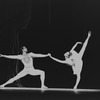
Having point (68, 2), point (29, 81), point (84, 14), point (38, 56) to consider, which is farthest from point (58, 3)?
point (29, 81)

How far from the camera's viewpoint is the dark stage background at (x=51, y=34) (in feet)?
9.20

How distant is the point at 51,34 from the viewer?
9.38 feet

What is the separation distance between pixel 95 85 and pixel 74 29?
708mm

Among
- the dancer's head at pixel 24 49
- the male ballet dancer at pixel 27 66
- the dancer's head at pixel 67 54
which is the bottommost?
the male ballet dancer at pixel 27 66

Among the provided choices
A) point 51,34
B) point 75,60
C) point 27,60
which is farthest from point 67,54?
point 27,60

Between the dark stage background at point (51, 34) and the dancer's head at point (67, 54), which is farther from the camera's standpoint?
the dark stage background at point (51, 34)

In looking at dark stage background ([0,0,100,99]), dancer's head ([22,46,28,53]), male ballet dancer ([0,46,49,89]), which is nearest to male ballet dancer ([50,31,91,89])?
dark stage background ([0,0,100,99])

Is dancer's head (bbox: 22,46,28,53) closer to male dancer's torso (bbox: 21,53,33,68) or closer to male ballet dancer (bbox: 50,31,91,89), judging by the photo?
male dancer's torso (bbox: 21,53,33,68)

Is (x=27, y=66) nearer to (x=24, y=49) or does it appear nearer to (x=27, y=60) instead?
(x=27, y=60)

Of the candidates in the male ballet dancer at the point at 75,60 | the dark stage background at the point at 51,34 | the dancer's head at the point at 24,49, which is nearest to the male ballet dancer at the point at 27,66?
the dancer's head at the point at 24,49

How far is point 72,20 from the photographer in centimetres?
285

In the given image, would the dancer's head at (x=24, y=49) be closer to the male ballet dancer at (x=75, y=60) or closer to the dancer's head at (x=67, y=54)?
the male ballet dancer at (x=75, y=60)

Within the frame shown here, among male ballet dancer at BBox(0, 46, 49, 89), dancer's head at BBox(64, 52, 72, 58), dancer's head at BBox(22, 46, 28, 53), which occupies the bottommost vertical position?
male ballet dancer at BBox(0, 46, 49, 89)

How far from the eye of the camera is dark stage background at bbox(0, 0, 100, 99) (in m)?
2.80
